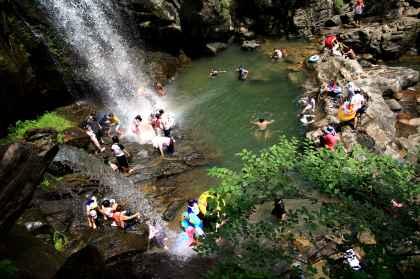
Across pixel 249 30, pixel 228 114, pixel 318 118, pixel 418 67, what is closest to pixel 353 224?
pixel 318 118

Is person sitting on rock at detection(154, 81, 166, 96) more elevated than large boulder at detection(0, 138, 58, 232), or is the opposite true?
large boulder at detection(0, 138, 58, 232)

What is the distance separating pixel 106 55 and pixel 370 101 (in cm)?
1578

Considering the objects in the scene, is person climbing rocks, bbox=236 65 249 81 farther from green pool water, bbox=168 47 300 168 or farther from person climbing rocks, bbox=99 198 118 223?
person climbing rocks, bbox=99 198 118 223

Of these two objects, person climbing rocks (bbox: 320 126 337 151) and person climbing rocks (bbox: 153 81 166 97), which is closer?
person climbing rocks (bbox: 320 126 337 151)

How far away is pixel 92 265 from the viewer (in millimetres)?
7707

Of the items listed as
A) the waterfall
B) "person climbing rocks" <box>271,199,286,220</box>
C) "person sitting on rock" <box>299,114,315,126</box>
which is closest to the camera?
"person climbing rocks" <box>271,199,286,220</box>

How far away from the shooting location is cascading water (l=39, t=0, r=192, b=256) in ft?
75.0

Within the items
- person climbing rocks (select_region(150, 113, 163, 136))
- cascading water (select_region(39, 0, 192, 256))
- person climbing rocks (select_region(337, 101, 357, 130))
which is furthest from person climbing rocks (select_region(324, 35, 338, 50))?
person climbing rocks (select_region(150, 113, 163, 136))

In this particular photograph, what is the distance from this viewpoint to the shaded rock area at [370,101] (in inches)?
Answer: 624

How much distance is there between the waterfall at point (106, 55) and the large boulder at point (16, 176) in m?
13.8

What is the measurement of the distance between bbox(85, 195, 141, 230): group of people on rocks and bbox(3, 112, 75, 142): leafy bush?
22.0ft

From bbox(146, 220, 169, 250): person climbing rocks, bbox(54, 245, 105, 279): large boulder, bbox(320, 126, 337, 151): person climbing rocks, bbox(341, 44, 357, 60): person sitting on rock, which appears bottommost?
bbox(146, 220, 169, 250): person climbing rocks

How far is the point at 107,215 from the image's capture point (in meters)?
13.5

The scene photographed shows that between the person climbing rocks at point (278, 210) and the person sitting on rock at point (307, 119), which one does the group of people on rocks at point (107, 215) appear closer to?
the person climbing rocks at point (278, 210)
